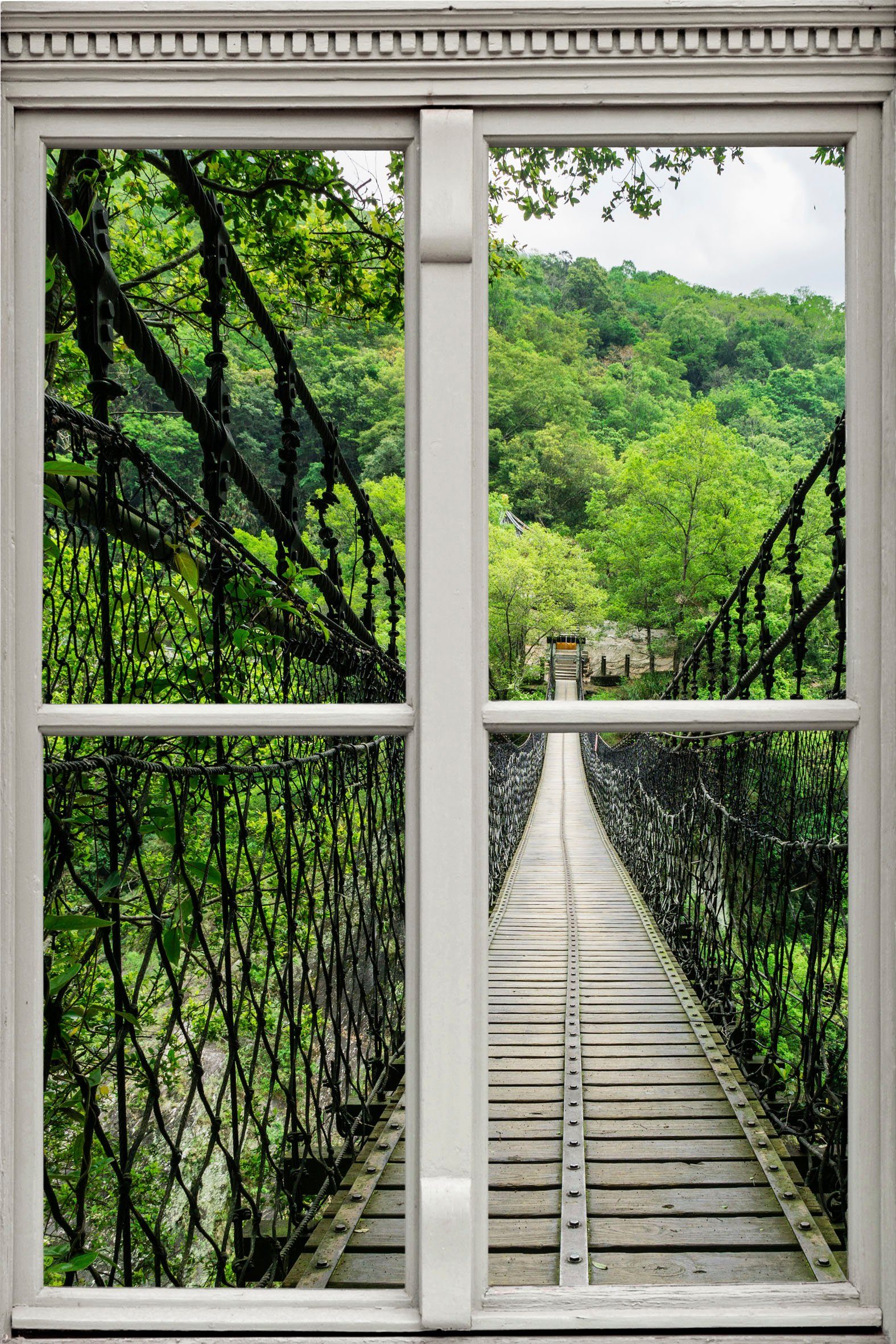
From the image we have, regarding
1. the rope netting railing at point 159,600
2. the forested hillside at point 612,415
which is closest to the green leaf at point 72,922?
the rope netting railing at point 159,600

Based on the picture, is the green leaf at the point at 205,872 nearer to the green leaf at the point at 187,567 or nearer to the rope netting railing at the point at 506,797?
the green leaf at the point at 187,567

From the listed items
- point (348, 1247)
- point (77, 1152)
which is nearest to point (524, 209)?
point (348, 1247)

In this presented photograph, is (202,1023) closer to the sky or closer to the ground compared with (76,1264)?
closer to the ground

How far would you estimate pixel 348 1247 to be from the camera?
1.35m

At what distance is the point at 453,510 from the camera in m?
0.75

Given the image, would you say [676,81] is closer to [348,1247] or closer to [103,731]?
[103,731]

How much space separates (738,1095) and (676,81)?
2.27 metres

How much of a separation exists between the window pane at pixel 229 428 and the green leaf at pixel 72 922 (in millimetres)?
340

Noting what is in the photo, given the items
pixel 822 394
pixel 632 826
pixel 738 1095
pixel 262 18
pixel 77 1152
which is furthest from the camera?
pixel 632 826

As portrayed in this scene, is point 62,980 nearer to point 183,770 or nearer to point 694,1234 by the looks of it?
point 183,770

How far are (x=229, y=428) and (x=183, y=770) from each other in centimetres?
67

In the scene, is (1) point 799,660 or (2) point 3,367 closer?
(2) point 3,367

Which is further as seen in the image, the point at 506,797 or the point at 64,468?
the point at 506,797

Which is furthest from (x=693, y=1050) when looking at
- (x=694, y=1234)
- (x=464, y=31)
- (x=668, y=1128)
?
(x=464, y=31)
